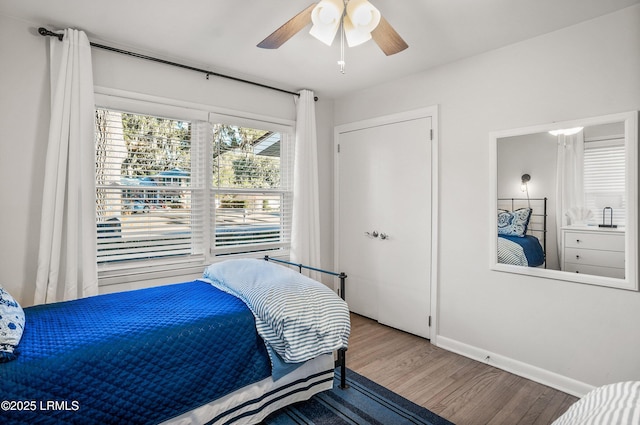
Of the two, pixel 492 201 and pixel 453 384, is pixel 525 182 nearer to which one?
pixel 492 201

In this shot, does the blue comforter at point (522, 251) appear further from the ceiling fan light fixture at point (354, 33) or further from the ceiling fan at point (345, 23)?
the ceiling fan light fixture at point (354, 33)

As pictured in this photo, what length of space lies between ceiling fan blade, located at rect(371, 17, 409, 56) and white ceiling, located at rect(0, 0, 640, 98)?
0.22 m

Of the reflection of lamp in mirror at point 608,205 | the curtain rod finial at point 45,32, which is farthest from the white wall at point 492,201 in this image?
the curtain rod finial at point 45,32

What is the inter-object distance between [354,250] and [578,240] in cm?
210

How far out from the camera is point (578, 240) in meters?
2.33

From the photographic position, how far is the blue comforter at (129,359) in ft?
4.57

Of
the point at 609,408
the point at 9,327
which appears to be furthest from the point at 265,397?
the point at 609,408

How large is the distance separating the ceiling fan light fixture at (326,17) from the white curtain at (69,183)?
1712 millimetres

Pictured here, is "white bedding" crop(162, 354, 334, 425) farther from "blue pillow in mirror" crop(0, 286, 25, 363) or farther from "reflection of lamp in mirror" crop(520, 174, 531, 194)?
"reflection of lamp in mirror" crop(520, 174, 531, 194)

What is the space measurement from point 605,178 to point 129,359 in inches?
116

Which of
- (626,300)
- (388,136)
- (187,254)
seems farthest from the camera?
(388,136)

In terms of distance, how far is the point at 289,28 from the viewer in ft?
6.46

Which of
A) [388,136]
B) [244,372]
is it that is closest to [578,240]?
[388,136]

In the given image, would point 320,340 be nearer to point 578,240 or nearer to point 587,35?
point 578,240
